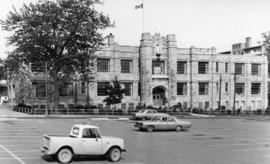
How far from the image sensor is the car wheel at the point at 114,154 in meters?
20.1

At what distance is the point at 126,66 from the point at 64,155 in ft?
173

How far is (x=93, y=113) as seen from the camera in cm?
5984

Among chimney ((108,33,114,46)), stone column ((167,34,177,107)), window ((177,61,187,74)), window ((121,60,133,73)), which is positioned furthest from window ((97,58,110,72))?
window ((177,61,187,74))

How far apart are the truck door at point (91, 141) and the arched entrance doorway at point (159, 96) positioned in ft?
176

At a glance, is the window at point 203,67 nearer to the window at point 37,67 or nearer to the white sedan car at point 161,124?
the window at point 37,67

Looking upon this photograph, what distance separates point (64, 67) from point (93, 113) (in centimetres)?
776

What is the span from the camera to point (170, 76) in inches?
2864

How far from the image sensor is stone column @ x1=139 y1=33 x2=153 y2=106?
7038 centimetres

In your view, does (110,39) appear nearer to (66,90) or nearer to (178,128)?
(66,90)

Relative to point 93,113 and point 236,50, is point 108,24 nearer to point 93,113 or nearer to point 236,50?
point 93,113

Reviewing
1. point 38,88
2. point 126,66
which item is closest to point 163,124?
point 38,88

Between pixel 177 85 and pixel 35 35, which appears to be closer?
pixel 35 35

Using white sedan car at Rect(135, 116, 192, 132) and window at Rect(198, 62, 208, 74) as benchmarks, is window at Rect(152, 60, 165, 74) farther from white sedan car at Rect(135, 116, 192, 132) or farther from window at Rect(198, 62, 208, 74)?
white sedan car at Rect(135, 116, 192, 132)

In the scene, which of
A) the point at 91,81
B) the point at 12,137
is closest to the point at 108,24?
the point at 91,81
